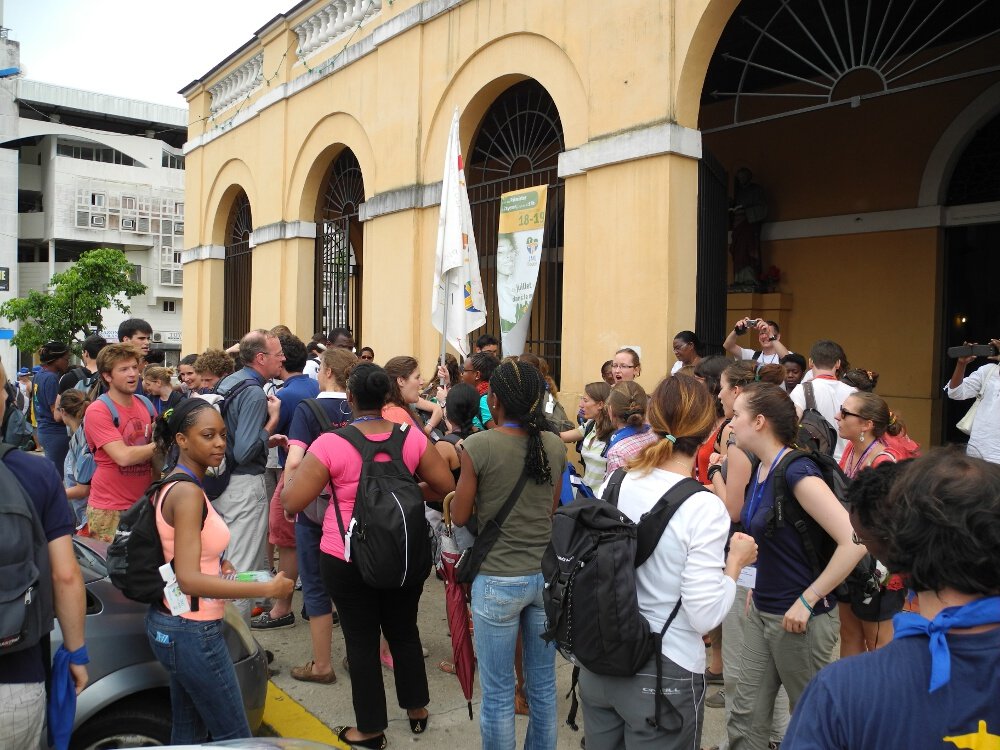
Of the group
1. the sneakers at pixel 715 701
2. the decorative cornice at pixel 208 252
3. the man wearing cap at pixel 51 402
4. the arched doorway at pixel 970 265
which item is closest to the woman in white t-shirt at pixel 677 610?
the sneakers at pixel 715 701

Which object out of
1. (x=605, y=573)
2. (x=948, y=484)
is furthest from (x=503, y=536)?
(x=948, y=484)

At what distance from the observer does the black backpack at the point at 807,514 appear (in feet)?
10.5

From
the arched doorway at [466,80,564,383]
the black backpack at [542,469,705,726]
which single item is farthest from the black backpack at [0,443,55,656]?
the arched doorway at [466,80,564,383]

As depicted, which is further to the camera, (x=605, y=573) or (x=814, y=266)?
(x=814, y=266)

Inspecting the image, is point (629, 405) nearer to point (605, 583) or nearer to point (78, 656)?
point (605, 583)

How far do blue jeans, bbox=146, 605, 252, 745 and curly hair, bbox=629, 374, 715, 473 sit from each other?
1795 millimetres

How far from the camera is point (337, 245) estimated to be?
48.7 feet

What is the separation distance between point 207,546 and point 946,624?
105 inches

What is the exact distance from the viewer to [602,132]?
320 inches

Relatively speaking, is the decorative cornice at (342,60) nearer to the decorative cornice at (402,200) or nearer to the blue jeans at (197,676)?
the decorative cornice at (402,200)

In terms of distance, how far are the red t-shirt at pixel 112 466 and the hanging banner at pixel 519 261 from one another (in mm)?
4755

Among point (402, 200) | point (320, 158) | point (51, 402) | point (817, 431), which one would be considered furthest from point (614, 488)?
point (320, 158)

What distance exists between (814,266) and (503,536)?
9002 millimetres

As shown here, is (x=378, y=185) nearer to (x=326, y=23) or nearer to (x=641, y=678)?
(x=326, y=23)
